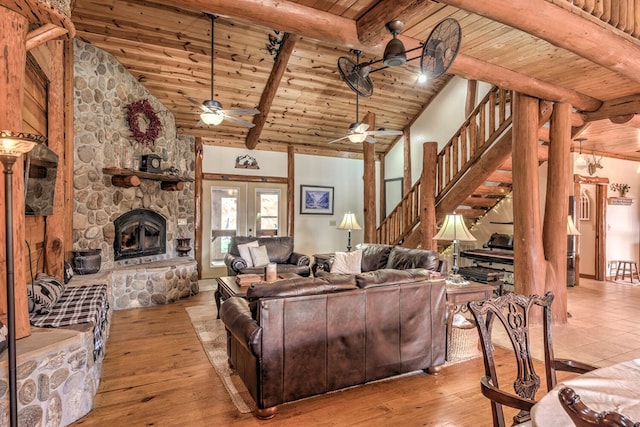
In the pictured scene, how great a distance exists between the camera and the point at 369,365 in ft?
8.58

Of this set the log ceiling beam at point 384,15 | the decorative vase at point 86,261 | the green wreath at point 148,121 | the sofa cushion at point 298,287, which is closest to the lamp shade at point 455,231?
the sofa cushion at point 298,287

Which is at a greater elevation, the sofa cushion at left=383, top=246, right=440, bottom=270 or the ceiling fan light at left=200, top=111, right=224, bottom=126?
the ceiling fan light at left=200, top=111, right=224, bottom=126

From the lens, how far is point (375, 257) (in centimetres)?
551

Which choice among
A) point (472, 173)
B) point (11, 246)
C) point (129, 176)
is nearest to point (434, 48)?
point (11, 246)

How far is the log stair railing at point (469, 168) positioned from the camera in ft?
16.7

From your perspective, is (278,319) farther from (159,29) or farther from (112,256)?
(159,29)

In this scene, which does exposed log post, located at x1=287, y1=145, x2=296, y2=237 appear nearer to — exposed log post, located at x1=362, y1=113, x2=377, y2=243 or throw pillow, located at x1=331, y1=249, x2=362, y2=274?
exposed log post, located at x1=362, y1=113, x2=377, y2=243

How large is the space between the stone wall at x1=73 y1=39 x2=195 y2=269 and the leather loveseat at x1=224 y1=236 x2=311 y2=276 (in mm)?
1325

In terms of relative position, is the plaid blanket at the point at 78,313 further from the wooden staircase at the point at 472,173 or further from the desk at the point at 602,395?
the wooden staircase at the point at 472,173

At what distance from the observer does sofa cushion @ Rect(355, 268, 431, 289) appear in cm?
265

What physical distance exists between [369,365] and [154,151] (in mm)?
4943

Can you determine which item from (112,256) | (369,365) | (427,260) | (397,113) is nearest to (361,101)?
(397,113)

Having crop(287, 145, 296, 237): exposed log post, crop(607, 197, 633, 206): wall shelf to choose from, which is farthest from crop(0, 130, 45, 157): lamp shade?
crop(607, 197, 633, 206): wall shelf

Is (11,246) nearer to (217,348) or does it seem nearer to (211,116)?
(217,348)
